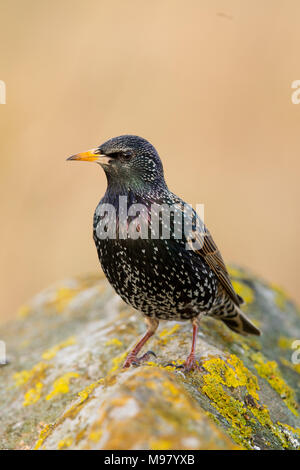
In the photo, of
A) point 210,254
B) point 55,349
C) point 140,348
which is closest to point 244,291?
point 210,254

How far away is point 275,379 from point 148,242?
5.31ft

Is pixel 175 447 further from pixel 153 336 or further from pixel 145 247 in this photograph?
pixel 153 336

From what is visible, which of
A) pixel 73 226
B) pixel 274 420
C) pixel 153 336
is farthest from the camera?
pixel 73 226

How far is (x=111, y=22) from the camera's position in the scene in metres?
10.7

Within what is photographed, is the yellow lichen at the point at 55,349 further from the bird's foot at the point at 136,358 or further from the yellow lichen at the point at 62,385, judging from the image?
the bird's foot at the point at 136,358

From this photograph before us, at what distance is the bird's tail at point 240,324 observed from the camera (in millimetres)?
4871

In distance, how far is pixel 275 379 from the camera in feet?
14.2

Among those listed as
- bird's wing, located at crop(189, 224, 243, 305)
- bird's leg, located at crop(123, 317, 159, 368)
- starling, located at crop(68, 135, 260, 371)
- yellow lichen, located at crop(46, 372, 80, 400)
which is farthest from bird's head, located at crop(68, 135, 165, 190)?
yellow lichen, located at crop(46, 372, 80, 400)

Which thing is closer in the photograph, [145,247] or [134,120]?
[145,247]

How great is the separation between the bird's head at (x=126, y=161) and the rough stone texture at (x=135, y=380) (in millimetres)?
1396

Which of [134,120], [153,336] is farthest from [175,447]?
[134,120]

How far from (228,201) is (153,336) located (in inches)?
256

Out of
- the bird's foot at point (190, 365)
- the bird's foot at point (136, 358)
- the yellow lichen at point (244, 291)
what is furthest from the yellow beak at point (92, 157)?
the yellow lichen at point (244, 291)

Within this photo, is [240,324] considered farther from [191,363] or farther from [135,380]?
[135,380]
